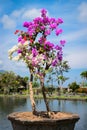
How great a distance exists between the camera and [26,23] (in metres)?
7.93

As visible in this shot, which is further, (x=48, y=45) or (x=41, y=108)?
(x=41, y=108)

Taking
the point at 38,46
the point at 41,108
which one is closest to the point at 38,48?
the point at 38,46

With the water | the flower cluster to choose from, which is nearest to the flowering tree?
the flower cluster

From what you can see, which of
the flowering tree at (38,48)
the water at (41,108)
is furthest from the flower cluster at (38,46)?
the water at (41,108)

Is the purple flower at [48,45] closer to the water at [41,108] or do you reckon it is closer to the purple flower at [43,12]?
the purple flower at [43,12]

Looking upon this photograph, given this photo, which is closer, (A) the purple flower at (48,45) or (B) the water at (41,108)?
(A) the purple flower at (48,45)

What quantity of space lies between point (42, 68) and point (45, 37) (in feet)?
2.83

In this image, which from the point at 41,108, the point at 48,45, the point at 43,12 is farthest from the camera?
the point at 41,108

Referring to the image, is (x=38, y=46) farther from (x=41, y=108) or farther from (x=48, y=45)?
(x=41, y=108)

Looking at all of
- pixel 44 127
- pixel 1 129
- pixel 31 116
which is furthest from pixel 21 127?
pixel 1 129

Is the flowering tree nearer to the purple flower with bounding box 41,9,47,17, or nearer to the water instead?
the purple flower with bounding box 41,9,47,17

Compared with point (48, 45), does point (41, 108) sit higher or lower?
lower

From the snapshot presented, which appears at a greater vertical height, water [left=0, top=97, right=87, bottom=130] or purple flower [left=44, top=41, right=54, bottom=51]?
purple flower [left=44, top=41, right=54, bottom=51]

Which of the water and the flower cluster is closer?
the flower cluster
